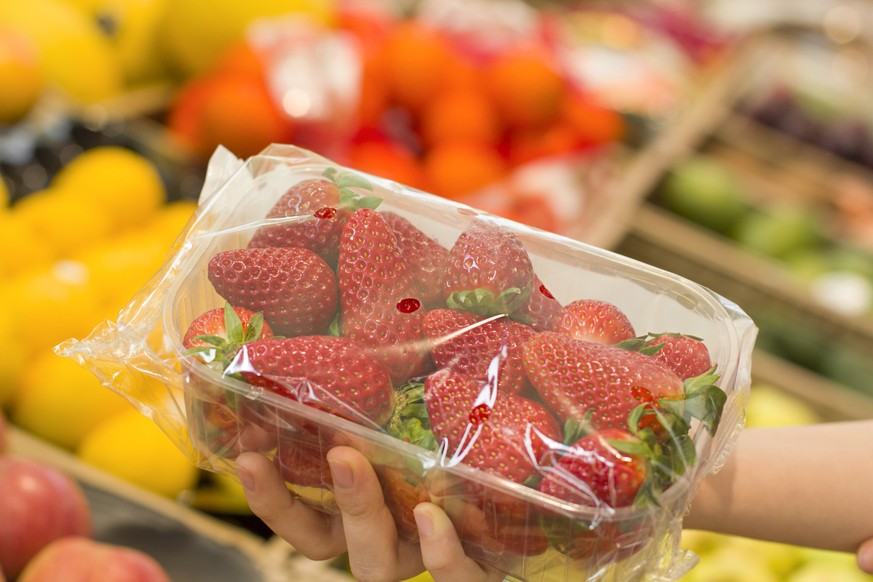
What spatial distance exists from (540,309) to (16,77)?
59.6 inches

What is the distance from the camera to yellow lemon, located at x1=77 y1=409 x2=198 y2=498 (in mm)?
1298

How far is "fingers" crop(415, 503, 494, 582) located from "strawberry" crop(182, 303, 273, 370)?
7.1 inches

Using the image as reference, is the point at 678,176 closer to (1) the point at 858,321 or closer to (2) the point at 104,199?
(1) the point at 858,321

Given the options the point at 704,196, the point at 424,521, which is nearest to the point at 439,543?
the point at 424,521

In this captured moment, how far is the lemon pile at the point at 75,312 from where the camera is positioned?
130 cm

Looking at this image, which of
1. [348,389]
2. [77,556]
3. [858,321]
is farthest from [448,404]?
[858,321]

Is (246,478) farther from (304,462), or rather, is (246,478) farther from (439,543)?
(439,543)

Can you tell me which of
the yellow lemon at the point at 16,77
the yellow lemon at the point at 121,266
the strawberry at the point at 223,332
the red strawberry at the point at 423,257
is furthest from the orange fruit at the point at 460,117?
the strawberry at the point at 223,332

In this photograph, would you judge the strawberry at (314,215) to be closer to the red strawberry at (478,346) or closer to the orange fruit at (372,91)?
the red strawberry at (478,346)

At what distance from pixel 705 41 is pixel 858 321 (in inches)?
64.6

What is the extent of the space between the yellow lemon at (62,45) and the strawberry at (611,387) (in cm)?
174

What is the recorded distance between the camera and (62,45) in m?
2.03

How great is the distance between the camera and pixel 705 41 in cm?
333

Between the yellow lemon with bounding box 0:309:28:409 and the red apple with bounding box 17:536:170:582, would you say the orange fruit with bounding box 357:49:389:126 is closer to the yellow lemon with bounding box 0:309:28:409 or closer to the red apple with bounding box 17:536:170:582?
the yellow lemon with bounding box 0:309:28:409
